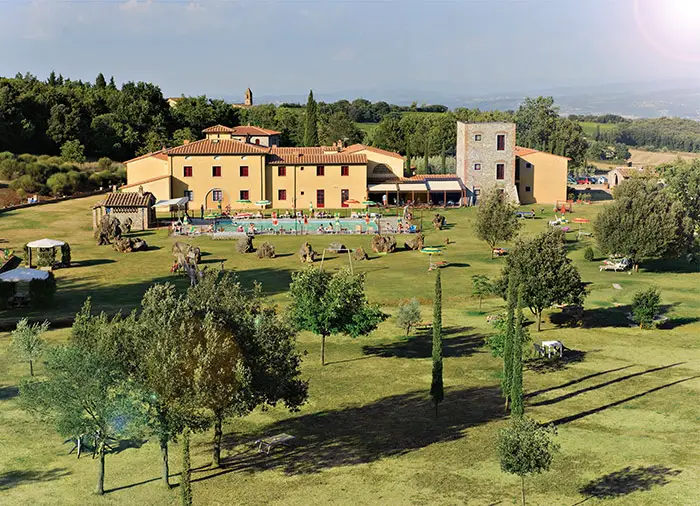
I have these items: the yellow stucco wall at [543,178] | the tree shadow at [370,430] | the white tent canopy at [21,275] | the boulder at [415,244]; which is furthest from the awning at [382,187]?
the tree shadow at [370,430]

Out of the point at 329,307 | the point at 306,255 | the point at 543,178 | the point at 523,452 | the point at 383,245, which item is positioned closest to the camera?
the point at 523,452

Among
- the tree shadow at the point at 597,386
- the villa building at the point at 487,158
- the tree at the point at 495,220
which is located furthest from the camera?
the villa building at the point at 487,158

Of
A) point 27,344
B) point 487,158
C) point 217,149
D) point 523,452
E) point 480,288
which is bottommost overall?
point 523,452

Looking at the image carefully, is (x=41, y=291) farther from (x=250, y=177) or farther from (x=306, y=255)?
(x=250, y=177)

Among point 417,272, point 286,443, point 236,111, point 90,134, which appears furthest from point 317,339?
point 236,111

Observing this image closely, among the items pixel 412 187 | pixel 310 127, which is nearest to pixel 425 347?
pixel 412 187

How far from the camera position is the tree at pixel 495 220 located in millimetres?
50281

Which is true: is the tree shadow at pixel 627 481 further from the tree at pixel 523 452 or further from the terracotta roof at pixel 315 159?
the terracotta roof at pixel 315 159

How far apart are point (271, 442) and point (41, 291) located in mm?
19250

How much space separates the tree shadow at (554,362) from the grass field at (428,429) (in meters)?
0.13

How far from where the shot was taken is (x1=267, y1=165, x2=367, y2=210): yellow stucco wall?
70.6 metres

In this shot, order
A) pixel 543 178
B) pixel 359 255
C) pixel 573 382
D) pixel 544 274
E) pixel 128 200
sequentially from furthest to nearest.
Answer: pixel 543 178
pixel 128 200
pixel 359 255
pixel 544 274
pixel 573 382

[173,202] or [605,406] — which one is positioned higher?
[173,202]

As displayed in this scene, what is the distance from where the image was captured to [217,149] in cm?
6956
